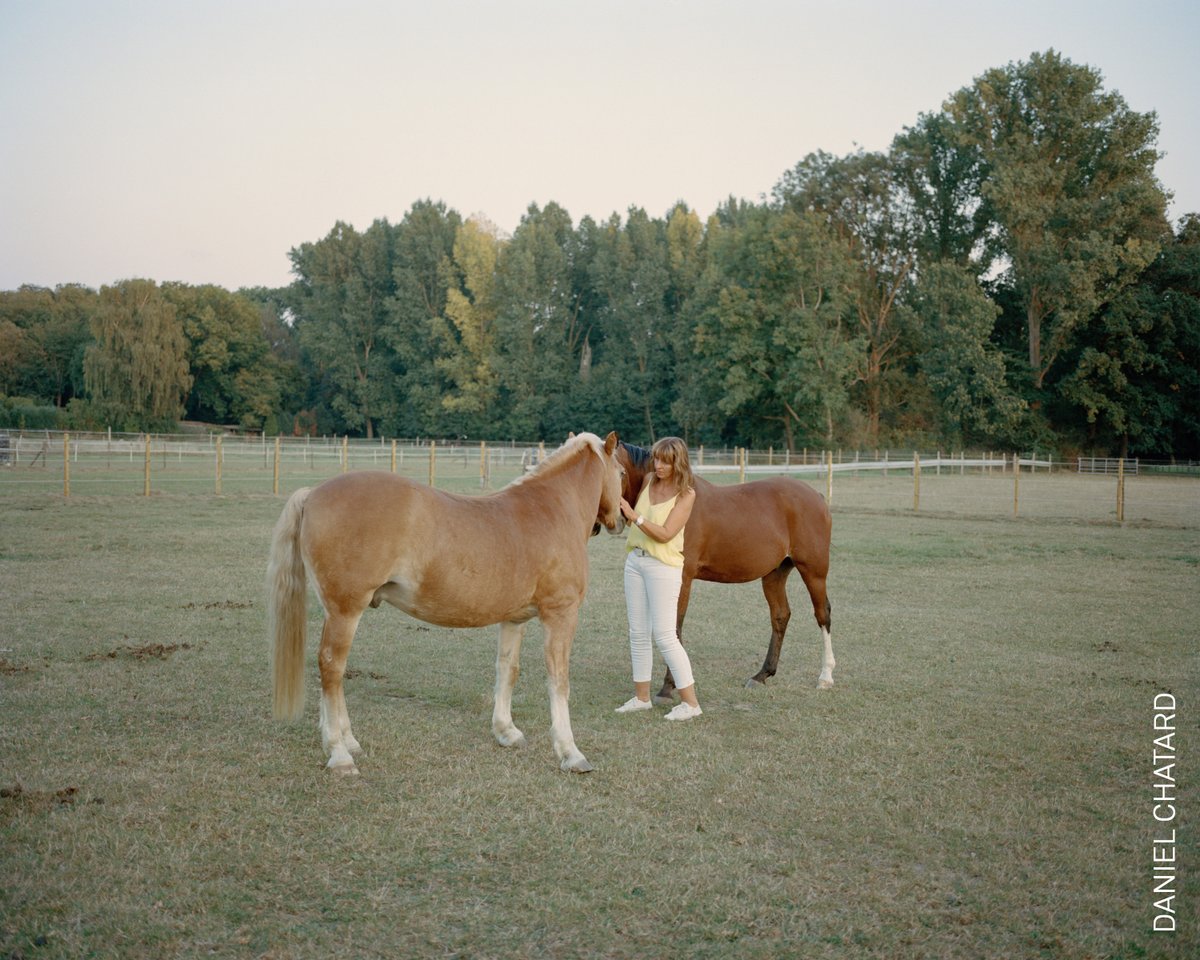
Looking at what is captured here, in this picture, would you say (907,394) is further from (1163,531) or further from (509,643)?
(509,643)

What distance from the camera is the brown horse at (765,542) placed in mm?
7125

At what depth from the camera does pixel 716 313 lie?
1960 inches

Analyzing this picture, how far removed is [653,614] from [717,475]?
1117 inches

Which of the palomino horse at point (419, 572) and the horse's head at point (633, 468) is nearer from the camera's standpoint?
the palomino horse at point (419, 572)

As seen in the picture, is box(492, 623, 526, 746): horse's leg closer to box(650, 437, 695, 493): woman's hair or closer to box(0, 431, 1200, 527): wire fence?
box(650, 437, 695, 493): woman's hair

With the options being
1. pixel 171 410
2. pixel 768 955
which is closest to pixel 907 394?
pixel 171 410

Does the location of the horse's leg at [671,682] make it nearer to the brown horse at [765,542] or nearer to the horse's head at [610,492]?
the brown horse at [765,542]

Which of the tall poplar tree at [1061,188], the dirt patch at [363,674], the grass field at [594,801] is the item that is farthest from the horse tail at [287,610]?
the tall poplar tree at [1061,188]

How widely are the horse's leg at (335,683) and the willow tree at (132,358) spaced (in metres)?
56.9

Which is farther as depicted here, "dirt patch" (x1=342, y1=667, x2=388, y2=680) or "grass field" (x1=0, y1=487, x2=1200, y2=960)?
"dirt patch" (x1=342, y1=667, x2=388, y2=680)

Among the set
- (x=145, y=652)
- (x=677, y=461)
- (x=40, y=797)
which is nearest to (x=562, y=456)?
(x=677, y=461)

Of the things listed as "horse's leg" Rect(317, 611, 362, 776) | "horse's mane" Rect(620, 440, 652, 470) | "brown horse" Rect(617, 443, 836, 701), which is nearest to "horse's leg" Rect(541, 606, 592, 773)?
"horse's leg" Rect(317, 611, 362, 776)

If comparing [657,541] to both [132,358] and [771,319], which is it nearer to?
[771,319]

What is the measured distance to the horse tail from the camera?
5074 mm
